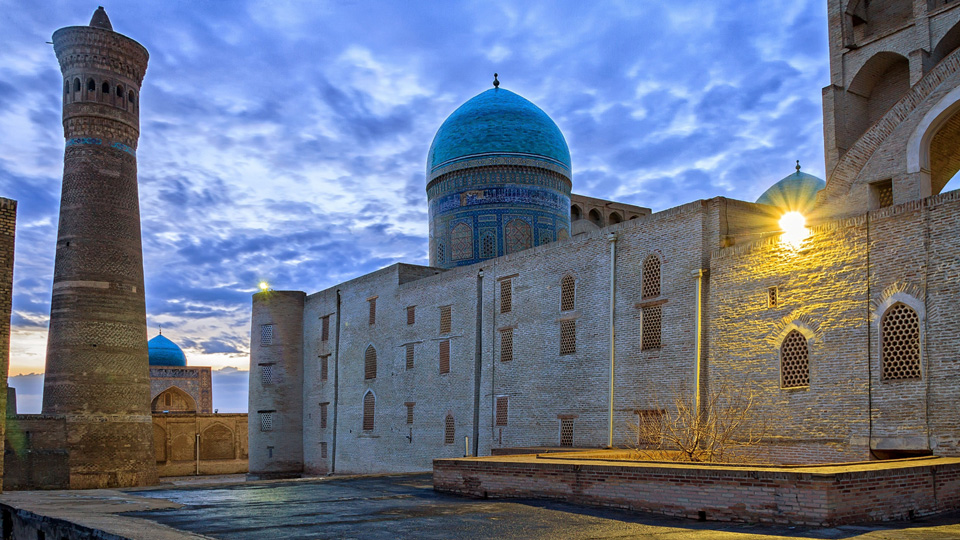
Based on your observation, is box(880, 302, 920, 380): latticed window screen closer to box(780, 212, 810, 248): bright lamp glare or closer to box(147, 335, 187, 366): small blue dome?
box(780, 212, 810, 248): bright lamp glare

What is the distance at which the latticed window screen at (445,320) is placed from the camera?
2375 centimetres

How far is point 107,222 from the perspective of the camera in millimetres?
24719

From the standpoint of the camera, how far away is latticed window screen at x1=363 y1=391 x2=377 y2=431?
27141 millimetres

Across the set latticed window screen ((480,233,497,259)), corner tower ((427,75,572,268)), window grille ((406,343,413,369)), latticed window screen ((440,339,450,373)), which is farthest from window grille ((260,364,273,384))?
latticed window screen ((440,339,450,373))


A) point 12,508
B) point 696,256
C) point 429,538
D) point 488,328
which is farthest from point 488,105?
point 429,538

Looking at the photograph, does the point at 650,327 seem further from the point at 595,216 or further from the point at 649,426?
the point at 595,216

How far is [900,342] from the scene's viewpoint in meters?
13.1

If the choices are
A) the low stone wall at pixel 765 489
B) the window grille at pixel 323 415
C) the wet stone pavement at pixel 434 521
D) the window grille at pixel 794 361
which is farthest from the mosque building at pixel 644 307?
the wet stone pavement at pixel 434 521

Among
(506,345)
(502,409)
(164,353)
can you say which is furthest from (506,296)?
(164,353)

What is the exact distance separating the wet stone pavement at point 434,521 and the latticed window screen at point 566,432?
6090mm

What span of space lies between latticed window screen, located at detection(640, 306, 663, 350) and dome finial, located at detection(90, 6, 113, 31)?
18156mm

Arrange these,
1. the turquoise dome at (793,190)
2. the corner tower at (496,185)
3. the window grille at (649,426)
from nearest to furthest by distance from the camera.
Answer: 1. the window grille at (649,426)
2. the turquoise dome at (793,190)
3. the corner tower at (496,185)

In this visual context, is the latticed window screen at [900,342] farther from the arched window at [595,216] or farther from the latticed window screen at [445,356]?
the arched window at [595,216]

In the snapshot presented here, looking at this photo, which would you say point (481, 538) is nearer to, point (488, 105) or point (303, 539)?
point (303, 539)
